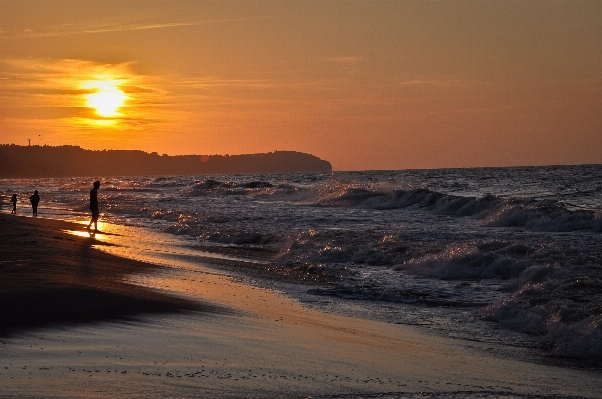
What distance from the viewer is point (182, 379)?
6391mm

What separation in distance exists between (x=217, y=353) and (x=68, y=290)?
156 inches

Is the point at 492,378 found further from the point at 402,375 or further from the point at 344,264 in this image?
the point at 344,264

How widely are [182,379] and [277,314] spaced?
4.22m

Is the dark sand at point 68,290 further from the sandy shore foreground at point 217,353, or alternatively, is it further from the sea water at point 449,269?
the sea water at point 449,269

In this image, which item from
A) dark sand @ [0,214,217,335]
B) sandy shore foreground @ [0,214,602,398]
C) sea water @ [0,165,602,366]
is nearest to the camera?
sandy shore foreground @ [0,214,602,398]

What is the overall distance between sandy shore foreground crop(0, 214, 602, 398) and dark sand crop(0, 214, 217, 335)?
3 cm

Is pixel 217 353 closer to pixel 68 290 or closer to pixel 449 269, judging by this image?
pixel 68 290

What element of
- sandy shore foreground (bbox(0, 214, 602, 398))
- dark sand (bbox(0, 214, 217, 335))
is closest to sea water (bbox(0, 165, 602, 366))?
sandy shore foreground (bbox(0, 214, 602, 398))

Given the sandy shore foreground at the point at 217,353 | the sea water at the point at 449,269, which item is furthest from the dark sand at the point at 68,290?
the sea water at the point at 449,269

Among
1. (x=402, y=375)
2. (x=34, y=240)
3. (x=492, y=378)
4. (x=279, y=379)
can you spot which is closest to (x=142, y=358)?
(x=279, y=379)

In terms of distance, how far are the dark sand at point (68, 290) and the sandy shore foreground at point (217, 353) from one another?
0.03 meters

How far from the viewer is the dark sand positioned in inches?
351

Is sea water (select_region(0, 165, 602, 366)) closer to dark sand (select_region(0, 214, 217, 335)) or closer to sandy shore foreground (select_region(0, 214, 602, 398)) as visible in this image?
A: sandy shore foreground (select_region(0, 214, 602, 398))

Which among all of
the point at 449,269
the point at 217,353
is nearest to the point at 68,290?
the point at 217,353
